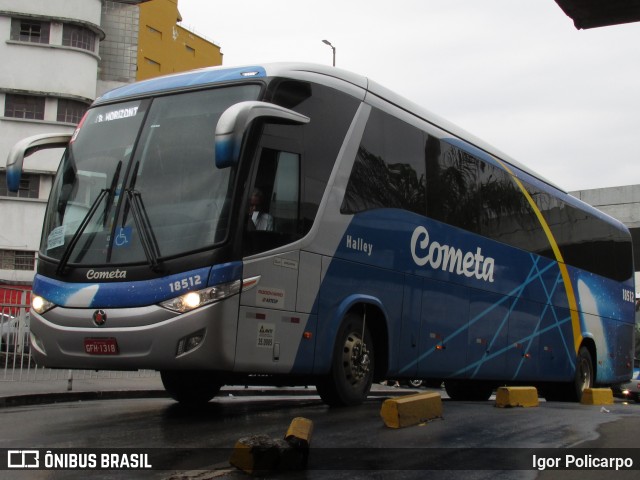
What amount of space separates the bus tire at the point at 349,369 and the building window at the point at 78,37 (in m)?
33.1

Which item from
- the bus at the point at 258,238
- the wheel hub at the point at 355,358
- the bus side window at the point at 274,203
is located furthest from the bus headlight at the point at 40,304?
the wheel hub at the point at 355,358

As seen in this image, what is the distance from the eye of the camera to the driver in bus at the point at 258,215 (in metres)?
8.38

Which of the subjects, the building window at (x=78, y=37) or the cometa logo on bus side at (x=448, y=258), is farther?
the building window at (x=78, y=37)

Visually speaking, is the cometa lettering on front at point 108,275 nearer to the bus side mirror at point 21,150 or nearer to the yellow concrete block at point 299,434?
the bus side mirror at point 21,150

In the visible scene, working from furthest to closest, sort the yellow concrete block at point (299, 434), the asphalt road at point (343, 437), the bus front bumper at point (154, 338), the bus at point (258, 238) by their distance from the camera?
the bus at point (258, 238) < the bus front bumper at point (154, 338) < the yellow concrete block at point (299, 434) < the asphalt road at point (343, 437)

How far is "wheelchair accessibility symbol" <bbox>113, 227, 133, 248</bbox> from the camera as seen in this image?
847cm

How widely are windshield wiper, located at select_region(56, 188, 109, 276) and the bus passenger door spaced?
5.33 ft

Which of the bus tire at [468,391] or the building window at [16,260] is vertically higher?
the building window at [16,260]

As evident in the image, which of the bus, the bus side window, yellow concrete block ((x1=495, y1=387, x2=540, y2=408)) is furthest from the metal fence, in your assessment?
yellow concrete block ((x1=495, y1=387, x2=540, y2=408))

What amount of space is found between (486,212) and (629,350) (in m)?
8.22

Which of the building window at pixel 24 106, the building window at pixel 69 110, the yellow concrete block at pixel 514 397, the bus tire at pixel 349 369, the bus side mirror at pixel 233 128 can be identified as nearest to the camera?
the bus side mirror at pixel 233 128

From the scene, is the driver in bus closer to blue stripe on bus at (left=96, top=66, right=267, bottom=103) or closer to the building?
blue stripe on bus at (left=96, top=66, right=267, bottom=103)

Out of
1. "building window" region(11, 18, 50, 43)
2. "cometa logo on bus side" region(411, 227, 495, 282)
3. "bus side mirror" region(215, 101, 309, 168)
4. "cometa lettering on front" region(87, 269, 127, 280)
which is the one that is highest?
"building window" region(11, 18, 50, 43)

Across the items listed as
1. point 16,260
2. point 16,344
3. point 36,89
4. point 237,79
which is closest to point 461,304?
point 237,79
